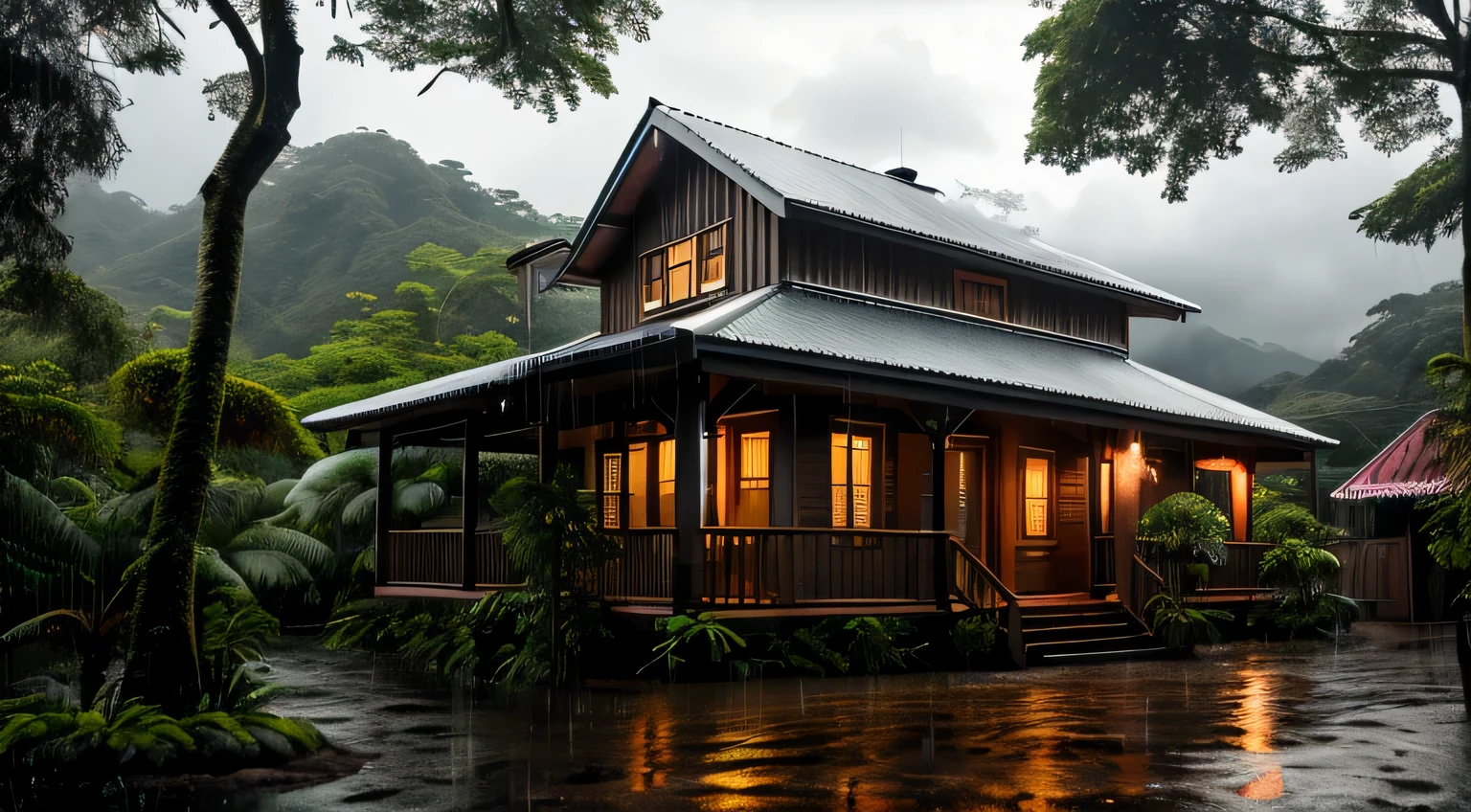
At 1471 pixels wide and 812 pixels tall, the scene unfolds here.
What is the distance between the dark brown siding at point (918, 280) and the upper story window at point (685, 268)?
58.7 inches

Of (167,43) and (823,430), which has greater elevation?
(167,43)

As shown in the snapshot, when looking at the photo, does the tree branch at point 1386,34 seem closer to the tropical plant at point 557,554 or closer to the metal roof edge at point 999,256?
the metal roof edge at point 999,256

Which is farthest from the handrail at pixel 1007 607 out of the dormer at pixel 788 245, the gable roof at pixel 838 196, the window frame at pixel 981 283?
the window frame at pixel 981 283

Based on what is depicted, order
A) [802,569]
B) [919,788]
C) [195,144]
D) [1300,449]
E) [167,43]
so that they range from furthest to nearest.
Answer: [195,144] → [1300,449] → [802,569] → [167,43] → [919,788]

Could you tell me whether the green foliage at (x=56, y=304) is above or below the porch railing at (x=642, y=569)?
above

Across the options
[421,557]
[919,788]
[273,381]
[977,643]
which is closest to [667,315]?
[421,557]

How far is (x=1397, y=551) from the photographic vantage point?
24000 mm

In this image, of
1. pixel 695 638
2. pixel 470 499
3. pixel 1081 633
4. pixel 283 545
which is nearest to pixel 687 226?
pixel 470 499

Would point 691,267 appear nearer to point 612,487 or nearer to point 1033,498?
point 612,487

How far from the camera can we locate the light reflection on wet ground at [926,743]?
275 inches

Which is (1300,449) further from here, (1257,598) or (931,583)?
(931,583)

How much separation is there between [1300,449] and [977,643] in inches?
422

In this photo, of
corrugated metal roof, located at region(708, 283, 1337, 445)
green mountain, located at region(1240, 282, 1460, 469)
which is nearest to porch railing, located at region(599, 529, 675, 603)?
corrugated metal roof, located at region(708, 283, 1337, 445)

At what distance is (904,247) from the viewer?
18.9m
